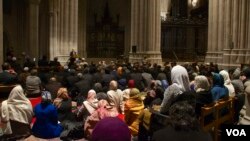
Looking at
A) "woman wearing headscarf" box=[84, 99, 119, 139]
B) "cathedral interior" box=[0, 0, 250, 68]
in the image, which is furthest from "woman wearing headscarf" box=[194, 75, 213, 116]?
"cathedral interior" box=[0, 0, 250, 68]

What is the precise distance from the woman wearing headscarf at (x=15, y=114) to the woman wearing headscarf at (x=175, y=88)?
286 centimetres

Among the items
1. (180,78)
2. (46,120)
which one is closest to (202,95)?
(180,78)

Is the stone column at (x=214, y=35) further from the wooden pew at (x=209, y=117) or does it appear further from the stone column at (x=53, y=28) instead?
the wooden pew at (x=209, y=117)

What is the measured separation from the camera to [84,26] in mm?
31844

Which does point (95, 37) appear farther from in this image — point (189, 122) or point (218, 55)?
point (189, 122)

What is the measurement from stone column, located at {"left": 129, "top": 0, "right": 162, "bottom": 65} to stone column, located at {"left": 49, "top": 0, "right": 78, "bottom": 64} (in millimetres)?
3674

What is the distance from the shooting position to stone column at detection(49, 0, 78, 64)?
2289 cm

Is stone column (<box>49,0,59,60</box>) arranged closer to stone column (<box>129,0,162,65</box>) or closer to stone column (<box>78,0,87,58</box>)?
stone column (<box>129,0,162,65</box>)

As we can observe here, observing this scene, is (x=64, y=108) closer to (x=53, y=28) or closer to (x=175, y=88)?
(x=175, y=88)

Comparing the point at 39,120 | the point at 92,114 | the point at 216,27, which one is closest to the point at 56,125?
the point at 39,120

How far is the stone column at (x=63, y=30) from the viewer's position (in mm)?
22891

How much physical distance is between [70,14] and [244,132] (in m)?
19.9

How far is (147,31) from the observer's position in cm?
2372

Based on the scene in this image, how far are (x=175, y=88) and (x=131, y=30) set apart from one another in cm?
1997
